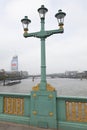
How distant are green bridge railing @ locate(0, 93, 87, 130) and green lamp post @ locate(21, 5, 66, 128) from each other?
8cm

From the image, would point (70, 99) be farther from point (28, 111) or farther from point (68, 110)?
point (28, 111)

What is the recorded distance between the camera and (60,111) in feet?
17.3

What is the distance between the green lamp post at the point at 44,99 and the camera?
530cm

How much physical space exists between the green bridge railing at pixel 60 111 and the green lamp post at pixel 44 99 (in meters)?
0.08

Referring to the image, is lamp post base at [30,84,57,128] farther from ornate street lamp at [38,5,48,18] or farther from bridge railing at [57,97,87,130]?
ornate street lamp at [38,5,48,18]

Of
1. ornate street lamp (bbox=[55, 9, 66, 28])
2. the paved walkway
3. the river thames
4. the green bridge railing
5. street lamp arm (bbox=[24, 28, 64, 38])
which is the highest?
ornate street lamp (bbox=[55, 9, 66, 28])

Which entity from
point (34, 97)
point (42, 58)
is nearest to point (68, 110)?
point (34, 97)

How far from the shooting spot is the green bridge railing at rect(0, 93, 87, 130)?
16.6 ft

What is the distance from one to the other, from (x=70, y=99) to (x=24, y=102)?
5.21 feet

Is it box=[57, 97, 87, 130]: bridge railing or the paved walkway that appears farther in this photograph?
the paved walkway

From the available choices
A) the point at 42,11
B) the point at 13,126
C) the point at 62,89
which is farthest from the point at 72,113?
the point at 62,89

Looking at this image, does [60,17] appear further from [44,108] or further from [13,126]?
[13,126]

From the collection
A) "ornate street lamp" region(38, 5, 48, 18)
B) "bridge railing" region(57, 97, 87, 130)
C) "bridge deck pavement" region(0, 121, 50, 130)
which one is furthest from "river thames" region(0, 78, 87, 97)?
"ornate street lamp" region(38, 5, 48, 18)

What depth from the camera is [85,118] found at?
198 inches
